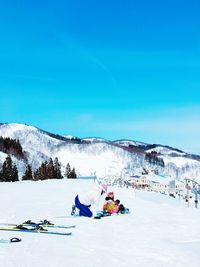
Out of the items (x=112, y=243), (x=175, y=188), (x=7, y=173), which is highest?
(x=7, y=173)

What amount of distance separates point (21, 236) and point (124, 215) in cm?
665

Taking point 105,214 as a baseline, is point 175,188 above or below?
above

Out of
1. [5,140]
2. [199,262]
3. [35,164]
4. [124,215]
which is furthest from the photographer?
[35,164]

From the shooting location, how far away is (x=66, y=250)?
25.7ft

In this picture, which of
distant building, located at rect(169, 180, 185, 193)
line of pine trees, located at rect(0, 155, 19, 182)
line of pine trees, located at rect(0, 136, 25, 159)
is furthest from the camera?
line of pine trees, located at rect(0, 136, 25, 159)

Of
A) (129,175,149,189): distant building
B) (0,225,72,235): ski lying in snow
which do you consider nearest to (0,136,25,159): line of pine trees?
(129,175,149,189): distant building

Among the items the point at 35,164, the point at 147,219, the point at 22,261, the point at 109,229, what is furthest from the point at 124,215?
the point at 35,164

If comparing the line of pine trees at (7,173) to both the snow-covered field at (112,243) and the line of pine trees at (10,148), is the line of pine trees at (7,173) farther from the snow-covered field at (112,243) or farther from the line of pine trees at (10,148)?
the snow-covered field at (112,243)

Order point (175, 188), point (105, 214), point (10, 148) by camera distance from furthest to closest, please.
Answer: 1. point (10, 148)
2. point (175, 188)
3. point (105, 214)

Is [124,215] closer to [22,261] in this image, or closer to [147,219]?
[147,219]

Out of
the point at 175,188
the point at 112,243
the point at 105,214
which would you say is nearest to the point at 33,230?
the point at 112,243

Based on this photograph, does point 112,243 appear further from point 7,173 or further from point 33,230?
point 7,173

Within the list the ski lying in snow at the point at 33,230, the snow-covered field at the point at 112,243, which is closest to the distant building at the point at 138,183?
the snow-covered field at the point at 112,243

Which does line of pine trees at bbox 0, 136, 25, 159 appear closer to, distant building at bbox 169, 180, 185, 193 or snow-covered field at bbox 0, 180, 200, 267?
distant building at bbox 169, 180, 185, 193
